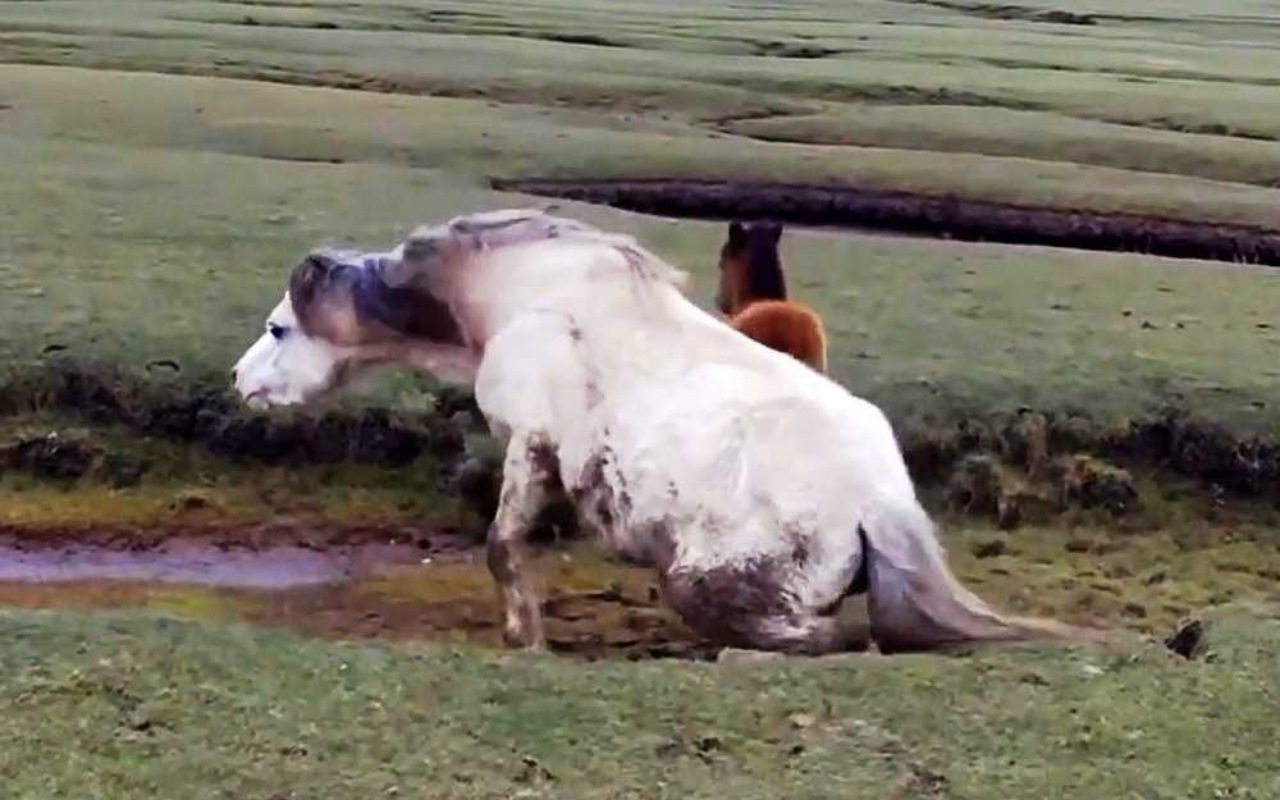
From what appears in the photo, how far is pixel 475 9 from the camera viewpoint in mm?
33281

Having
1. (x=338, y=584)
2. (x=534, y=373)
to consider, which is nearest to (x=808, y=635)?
(x=534, y=373)

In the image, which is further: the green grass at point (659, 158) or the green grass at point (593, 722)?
the green grass at point (659, 158)

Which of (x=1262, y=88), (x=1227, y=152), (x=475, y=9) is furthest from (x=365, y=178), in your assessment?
(x=475, y=9)

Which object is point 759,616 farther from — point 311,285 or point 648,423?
point 311,285

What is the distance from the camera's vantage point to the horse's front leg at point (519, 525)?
250 inches

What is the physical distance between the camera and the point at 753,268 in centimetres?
793

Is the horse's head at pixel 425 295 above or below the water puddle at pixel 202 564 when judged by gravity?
above

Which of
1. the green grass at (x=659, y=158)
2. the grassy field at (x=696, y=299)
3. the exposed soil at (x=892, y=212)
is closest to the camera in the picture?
the grassy field at (x=696, y=299)

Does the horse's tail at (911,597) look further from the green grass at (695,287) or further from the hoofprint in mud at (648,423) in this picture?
the green grass at (695,287)

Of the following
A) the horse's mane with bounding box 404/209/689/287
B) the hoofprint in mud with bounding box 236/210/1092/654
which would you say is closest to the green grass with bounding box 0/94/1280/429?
the hoofprint in mud with bounding box 236/210/1092/654

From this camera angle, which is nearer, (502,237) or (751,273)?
(502,237)

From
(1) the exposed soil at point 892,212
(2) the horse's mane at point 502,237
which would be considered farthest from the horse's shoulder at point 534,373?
(1) the exposed soil at point 892,212

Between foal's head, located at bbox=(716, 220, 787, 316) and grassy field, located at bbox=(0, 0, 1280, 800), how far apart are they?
110cm

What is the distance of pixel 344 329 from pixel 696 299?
3.41m
